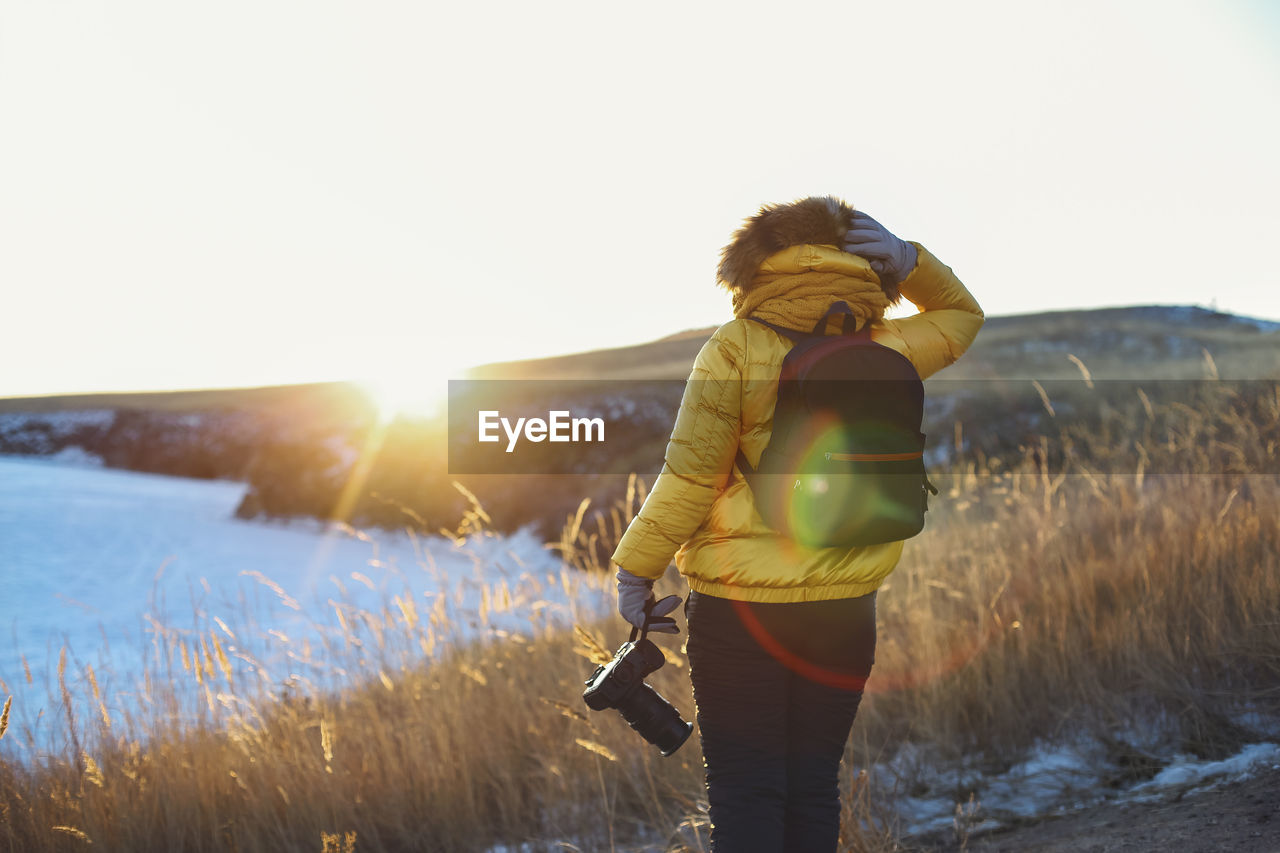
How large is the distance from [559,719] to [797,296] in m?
2.72

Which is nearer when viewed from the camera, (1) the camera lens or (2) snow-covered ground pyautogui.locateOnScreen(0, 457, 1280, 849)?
(1) the camera lens

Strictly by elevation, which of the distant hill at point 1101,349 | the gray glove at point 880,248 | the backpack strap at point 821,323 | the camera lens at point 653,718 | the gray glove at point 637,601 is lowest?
the camera lens at point 653,718

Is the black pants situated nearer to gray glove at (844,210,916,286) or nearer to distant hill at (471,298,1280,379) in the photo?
gray glove at (844,210,916,286)

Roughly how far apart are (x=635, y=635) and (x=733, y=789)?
1.42 feet

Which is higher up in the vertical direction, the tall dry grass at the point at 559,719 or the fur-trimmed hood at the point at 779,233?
the fur-trimmed hood at the point at 779,233

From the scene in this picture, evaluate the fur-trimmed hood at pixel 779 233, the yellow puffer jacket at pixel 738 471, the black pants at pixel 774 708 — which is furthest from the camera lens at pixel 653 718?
the fur-trimmed hood at pixel 779 233

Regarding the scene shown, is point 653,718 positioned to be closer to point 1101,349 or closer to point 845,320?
point 845,320

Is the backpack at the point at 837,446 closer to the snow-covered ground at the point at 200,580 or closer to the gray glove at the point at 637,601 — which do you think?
the gray glove at the point at 637,601

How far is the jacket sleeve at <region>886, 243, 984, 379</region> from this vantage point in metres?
2.08

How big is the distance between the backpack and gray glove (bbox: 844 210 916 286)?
0.19 metres

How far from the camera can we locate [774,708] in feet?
5.85

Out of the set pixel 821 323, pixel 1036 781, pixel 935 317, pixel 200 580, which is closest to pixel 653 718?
pixel 821 323

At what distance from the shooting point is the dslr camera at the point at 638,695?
1.87 meters

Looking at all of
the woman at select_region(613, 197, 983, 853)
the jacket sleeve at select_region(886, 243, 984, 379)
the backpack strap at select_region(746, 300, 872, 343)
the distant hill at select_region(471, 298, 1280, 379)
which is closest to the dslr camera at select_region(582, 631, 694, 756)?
the woman at select_region(613, 197, 983, 853)
